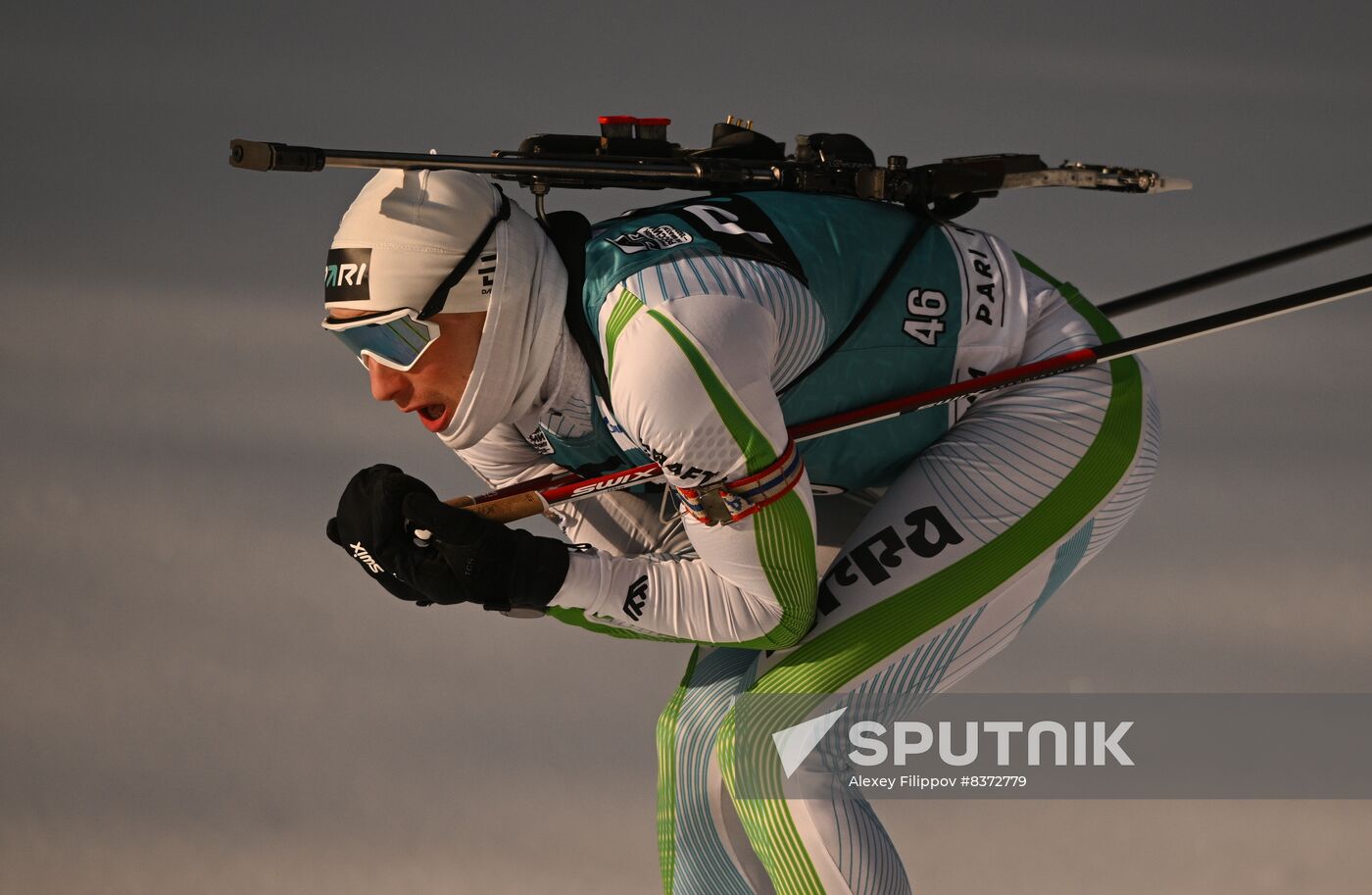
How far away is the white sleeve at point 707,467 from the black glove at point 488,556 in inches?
1.2

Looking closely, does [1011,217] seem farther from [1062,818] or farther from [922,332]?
[922,332]

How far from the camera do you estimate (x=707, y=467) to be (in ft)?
Result: 6.52

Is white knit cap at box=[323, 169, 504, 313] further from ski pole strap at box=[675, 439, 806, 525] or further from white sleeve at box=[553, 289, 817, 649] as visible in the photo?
ski pole strap at box=[675, 439, 806, 525]

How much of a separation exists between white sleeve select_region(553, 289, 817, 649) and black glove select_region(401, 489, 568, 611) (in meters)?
0.03

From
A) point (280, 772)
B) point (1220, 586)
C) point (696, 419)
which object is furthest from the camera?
point (1220, 586)

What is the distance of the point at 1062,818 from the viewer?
3.12 meters

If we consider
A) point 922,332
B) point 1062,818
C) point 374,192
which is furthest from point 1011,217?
point 374,192

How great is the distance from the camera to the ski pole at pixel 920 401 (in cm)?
222

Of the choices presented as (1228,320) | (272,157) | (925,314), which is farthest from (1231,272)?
(272,157)

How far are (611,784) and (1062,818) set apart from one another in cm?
79

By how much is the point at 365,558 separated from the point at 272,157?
0.48 metres

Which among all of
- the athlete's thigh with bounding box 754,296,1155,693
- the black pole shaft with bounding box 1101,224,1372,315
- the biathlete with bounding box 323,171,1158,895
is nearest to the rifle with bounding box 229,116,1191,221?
the biathlete with bounding box 323,171,1158,895

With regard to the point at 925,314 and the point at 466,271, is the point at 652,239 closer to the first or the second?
the point at 466,271

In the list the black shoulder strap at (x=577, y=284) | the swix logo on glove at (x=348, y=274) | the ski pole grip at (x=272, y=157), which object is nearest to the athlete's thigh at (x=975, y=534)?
the black shoulder strap at (x=577, y=284)
